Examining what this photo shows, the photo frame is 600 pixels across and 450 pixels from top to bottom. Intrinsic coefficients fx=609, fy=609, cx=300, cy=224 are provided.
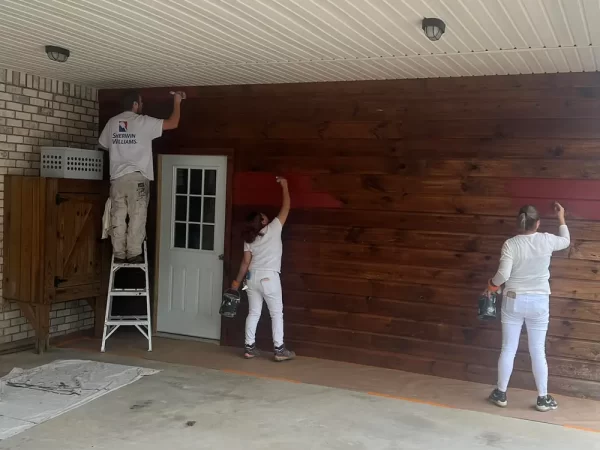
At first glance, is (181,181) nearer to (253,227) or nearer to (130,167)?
(130,167)

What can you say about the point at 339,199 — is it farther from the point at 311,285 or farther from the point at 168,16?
the point at 168,16

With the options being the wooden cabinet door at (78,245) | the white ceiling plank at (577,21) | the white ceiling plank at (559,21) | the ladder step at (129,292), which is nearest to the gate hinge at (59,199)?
the wooden cabinet door at (78,245)

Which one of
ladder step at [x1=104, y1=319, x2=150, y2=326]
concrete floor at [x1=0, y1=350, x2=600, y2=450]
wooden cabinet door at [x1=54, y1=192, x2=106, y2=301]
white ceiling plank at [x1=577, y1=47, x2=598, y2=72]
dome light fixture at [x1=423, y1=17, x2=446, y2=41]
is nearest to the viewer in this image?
dome light fixture at [x1=423, y1=17, x2=446, y2=41]

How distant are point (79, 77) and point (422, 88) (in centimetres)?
343

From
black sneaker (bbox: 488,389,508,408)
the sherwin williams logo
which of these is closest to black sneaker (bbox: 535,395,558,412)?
black sneaker (bbox: 488,389,508,408)

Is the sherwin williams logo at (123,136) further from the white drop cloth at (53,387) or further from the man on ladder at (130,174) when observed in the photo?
the white drop cloth at (53,387)

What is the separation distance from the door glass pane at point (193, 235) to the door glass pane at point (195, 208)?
0.21ft

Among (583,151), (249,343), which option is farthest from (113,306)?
(583,151)

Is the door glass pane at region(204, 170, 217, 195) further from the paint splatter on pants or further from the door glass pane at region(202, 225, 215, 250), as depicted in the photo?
the paint splatter on pants

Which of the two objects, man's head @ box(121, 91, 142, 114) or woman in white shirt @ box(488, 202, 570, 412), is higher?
man's head @ box(121, 91, 142, 114)

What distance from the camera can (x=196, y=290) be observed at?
257 inches

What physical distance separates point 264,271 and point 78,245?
6.36 ft

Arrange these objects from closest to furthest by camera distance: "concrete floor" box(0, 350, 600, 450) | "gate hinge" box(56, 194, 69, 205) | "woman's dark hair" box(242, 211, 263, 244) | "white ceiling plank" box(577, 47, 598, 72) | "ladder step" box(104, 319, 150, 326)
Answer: "concrete floor" box(0, 350, 600, 450)
"white ceiling plank" box(577, 47, 598, 72)
"woman's dark hair" box(242, 211, 263, 244)
"gate hinge" box(56, 194, 69, 205)
"ladder step" box(104, 319, 150, 326)

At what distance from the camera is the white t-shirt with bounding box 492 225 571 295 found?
465cm
